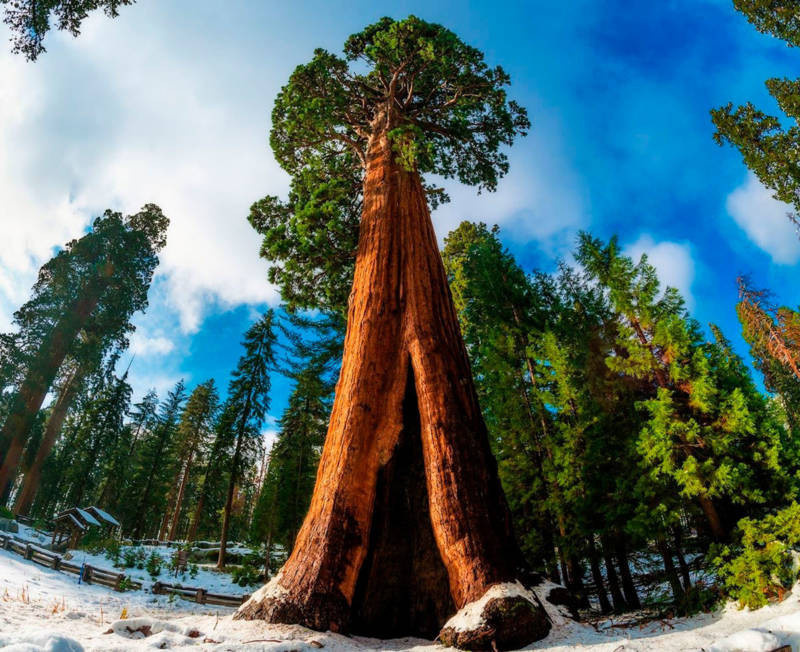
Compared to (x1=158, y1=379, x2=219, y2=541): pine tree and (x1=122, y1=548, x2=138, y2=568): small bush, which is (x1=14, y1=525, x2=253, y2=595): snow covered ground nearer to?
(x1=122, y1=548, x2=138, y2=568): small bush

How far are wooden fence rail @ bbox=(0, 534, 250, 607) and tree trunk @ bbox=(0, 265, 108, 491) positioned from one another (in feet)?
17.2

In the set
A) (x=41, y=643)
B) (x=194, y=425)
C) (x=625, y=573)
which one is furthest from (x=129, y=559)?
(x=41, y=643)

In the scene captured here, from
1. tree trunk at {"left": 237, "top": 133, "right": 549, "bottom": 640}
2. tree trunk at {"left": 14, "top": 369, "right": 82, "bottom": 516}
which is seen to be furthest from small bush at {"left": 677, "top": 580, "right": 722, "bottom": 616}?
tree trunk at {"left": 14, "top": 369, "right": 82, "bottom": 516}

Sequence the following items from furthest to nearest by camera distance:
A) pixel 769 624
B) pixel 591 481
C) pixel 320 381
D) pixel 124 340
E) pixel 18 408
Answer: pixel 124 340 < pixel 18 408 < pixel 320 381 < pixel 591 481 < pixel 769 624

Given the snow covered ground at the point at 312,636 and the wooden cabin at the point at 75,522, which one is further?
the wooden cabin at the point at 75,522

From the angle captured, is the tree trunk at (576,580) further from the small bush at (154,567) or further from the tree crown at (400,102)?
the small bush at (154,567)

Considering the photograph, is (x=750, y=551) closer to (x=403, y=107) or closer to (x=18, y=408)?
(x=403, y=107)

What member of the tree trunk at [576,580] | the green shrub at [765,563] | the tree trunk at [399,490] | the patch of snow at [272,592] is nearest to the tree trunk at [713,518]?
the green shrub at [765,563]

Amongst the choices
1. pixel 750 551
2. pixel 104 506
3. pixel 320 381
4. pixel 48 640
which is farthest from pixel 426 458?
pixel 104 506

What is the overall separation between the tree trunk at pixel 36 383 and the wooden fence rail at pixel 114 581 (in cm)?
526

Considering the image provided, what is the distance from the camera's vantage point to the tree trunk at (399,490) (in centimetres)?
416

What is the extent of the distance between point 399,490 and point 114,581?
13.2 m

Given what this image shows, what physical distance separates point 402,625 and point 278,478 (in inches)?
699

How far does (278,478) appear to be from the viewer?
20.6 meters
